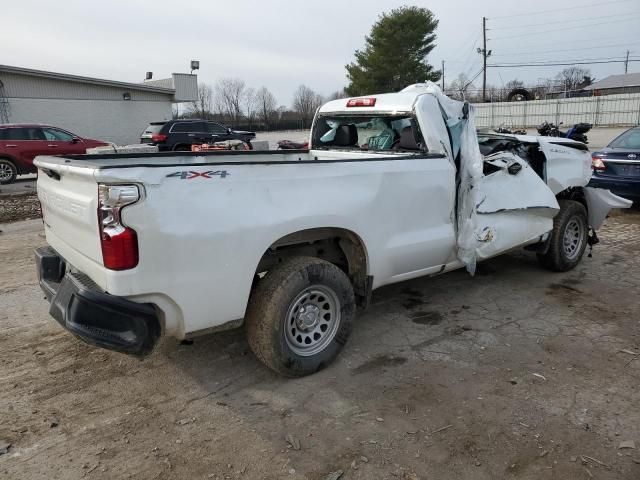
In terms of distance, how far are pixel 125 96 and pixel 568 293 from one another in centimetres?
3067

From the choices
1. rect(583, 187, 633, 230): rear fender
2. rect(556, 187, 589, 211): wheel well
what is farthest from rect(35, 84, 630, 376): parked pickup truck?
rect(583, 187, 633, 230): rear fender

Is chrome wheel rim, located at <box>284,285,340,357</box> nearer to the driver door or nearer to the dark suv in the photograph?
the driver door

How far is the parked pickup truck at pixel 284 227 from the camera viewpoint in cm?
276

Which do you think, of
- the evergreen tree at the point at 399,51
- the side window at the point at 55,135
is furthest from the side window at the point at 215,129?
the evergreen tree at the point at 399,51

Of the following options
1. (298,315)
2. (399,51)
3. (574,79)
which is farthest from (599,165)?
(574,79)

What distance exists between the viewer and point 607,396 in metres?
3.36

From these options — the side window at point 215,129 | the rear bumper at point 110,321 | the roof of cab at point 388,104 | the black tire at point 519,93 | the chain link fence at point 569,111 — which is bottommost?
the rear bumper at point 110,321

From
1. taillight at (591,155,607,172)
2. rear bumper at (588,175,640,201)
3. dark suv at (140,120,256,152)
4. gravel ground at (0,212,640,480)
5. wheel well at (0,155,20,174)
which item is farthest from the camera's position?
dark suv at (140,120,256,152)

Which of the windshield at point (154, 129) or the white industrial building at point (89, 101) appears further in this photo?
the white industrial building at point (89, 101)

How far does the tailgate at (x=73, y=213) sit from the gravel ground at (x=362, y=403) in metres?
0.93

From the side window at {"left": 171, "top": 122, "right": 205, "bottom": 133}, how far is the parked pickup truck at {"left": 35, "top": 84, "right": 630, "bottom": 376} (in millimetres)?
→ 15890

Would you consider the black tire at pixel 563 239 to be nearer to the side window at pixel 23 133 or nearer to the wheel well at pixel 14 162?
the wheel well at pixel 14 162

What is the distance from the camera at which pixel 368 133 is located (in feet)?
17.0

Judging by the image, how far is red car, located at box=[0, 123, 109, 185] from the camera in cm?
1508
